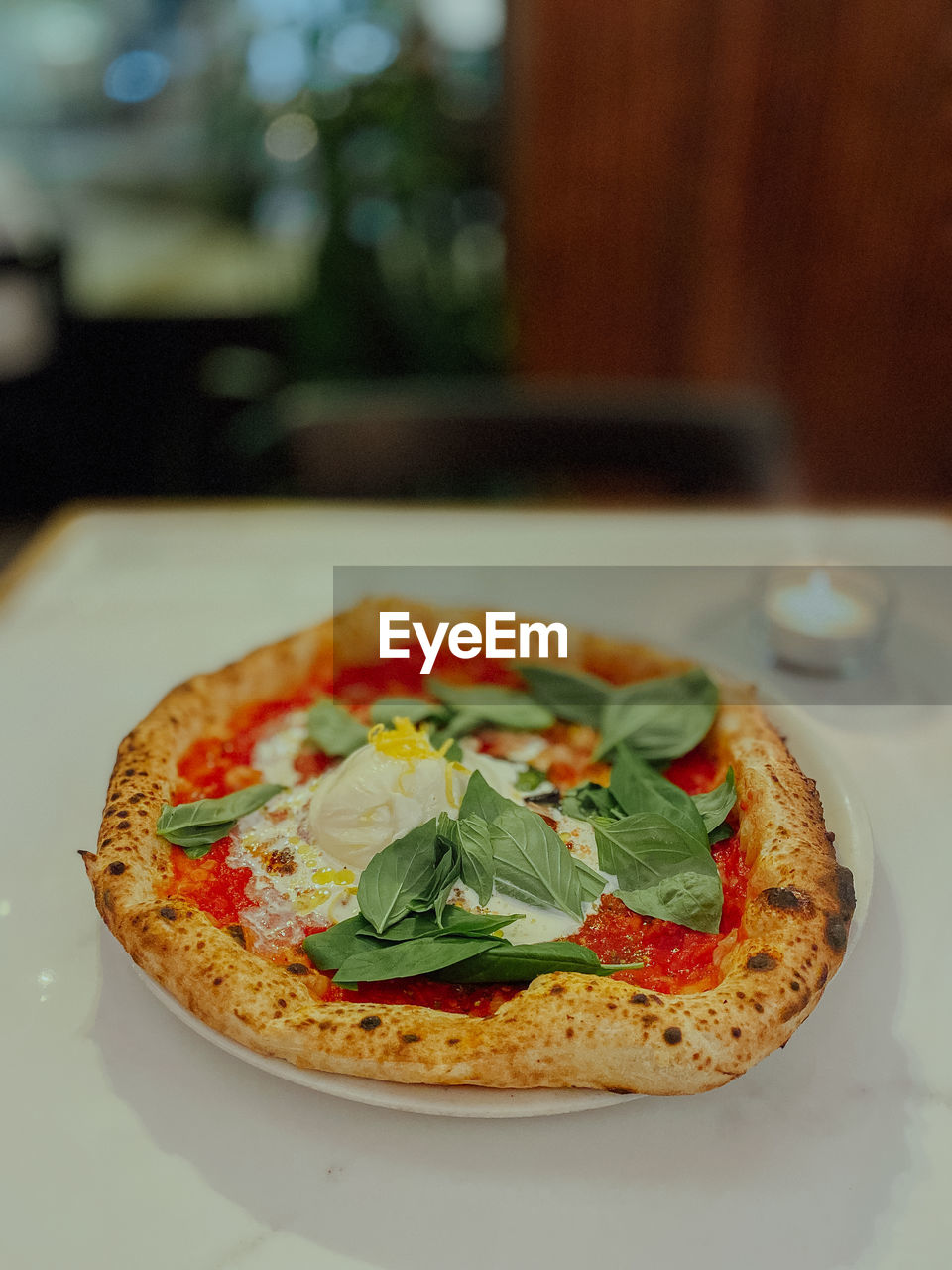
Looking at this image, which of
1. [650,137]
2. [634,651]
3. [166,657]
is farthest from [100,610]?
[650,137]

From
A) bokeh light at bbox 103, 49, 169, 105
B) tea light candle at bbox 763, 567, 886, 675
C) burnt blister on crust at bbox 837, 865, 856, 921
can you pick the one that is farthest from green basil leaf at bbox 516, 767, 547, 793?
bokeh light at bbox 103, 49, 169, 105

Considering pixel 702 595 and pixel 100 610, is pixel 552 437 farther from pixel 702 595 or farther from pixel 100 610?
pixel 100 610

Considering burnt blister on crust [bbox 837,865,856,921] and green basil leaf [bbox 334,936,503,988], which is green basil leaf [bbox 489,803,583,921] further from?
burnt blister on crust [bbox 837,865,856,921]

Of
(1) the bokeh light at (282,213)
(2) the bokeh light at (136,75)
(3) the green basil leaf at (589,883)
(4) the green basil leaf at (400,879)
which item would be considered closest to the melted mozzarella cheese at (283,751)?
(4) the green basil leaf at (400,879)

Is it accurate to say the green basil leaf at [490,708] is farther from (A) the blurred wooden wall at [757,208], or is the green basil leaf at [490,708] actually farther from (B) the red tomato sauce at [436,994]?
(A) the blurred wooden wall at [757,208]

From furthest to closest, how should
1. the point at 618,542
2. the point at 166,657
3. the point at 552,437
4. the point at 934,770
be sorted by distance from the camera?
1. the point at 552,437
2. the point at 618,542
3. the point at 166,657
4. the point at 934,770

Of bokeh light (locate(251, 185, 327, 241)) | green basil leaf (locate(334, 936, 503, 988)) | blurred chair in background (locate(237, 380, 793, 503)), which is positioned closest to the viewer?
green basil leaf (locate(334, 936, 503, 988))
